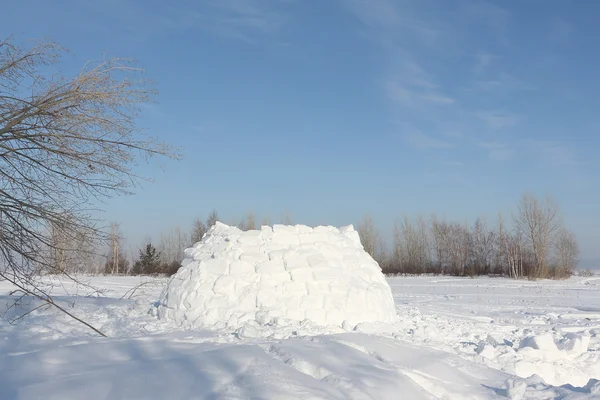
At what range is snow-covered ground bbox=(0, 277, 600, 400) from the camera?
414 cm

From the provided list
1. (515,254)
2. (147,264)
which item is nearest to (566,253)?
(515,254)

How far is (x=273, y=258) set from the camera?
8031mm

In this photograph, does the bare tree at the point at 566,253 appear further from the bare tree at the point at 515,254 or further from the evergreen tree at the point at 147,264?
the evergreen tree at the point at 147,264

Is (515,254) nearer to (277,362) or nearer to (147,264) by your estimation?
(147,264)

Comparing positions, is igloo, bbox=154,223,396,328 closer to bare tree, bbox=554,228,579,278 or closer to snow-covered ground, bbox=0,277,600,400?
snow-covered ground, bbox=0,277,600,400

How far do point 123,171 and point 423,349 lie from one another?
3996 mm

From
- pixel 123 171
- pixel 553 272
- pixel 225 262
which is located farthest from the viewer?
pixel 553 272

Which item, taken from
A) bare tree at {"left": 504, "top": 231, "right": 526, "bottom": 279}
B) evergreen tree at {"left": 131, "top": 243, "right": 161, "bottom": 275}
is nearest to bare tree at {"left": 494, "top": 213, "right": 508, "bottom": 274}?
bare tree at {"left": 504, "top": 231, "right": 526, "bottom": 279}

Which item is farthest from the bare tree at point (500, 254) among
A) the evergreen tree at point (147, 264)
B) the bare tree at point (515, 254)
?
the evergreen tree at point (147, 264)

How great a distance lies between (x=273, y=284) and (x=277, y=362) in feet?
9.88

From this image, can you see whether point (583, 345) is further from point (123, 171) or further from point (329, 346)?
point (123, 171)

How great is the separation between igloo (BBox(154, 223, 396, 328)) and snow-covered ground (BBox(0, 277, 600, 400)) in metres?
0.41

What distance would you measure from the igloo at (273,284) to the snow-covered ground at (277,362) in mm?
407

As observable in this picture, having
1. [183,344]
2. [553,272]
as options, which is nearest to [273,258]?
[183,344]
